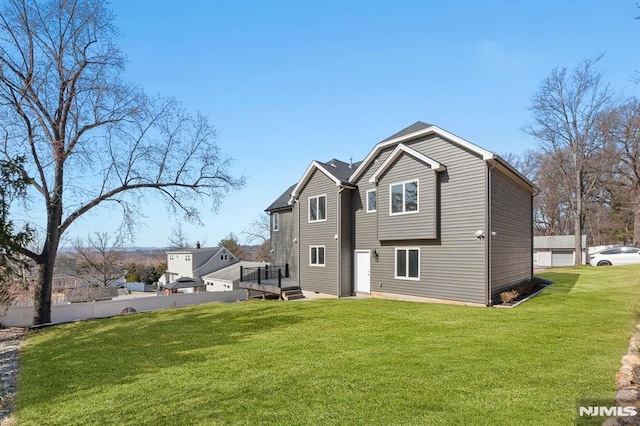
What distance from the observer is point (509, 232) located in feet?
46.9

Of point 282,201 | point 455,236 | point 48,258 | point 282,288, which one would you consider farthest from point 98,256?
point 455,236

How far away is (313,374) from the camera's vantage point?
5.67 meters

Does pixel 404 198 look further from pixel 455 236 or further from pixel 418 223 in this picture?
pixel 455 236

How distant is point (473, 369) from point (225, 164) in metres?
14.3

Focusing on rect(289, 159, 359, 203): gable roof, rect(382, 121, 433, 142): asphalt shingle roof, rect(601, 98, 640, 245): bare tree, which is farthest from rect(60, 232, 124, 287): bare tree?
rect(601, 98, 640, 245): bare tree

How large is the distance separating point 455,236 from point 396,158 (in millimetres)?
4013

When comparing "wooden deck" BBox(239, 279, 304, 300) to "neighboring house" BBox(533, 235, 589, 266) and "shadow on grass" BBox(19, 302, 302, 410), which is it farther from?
"neighboring house" BBox(533, 235, 589, 266)

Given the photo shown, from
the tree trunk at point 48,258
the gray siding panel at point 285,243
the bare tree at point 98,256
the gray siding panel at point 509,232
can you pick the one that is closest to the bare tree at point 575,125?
the gray siding panel at point 509,232

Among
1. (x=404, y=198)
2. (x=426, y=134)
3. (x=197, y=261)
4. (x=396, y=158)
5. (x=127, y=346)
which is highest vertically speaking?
(x=426, y=134)

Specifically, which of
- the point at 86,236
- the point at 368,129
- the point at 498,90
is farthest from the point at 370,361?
the point at 86,236

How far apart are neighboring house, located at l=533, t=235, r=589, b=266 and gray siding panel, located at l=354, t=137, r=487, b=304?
89.1 ft

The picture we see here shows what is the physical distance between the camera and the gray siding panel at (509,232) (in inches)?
501

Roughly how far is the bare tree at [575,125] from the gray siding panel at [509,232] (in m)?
14.0

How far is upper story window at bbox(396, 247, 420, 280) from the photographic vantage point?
13.9 metres
